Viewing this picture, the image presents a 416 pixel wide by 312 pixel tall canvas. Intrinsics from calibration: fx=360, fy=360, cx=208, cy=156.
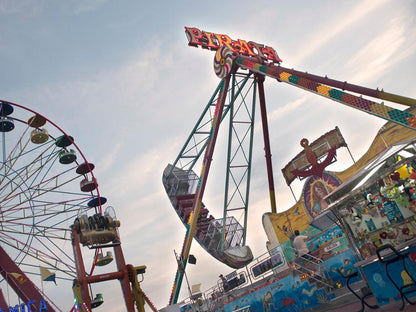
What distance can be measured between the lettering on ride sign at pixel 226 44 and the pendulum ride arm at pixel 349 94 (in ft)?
26.3

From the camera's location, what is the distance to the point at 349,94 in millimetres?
11711

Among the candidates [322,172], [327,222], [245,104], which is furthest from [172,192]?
[327,222]

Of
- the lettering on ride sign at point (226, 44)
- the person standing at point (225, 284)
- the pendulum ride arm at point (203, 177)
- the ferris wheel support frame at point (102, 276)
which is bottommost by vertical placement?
the person standing at point (225, 284)

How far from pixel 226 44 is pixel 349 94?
1573 cm

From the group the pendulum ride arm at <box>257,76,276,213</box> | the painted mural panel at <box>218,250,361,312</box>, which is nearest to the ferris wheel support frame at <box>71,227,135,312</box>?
the painted mural panel at <box>218,250,361,312</box>

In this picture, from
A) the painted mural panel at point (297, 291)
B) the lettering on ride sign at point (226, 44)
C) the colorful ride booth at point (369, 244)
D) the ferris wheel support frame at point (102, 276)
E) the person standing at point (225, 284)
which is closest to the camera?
the colorful ride booth at point (369, 244)

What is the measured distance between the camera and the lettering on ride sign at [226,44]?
24.8m

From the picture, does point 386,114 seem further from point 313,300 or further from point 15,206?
point 15,206

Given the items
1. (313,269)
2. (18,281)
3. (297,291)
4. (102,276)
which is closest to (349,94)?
(313,269)

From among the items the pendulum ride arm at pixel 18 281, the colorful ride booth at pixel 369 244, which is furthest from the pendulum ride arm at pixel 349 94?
the pendulum ride arm at pixel 18 281

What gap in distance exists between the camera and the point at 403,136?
18422 mm

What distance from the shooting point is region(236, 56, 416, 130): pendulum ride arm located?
32.5 ft

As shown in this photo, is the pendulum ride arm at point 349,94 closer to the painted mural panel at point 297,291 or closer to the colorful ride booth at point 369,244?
the colorful ride booth at point 369,244

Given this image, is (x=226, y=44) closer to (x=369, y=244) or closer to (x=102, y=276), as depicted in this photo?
(x=102, y=276)
